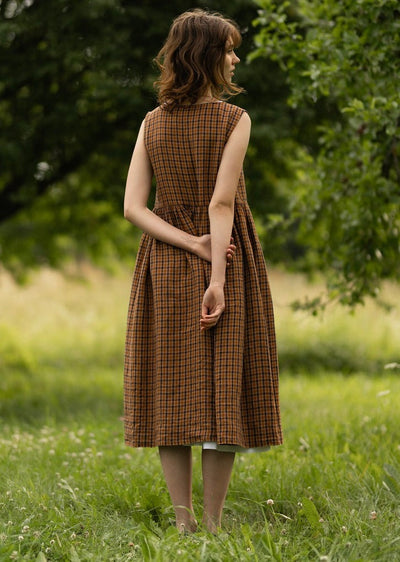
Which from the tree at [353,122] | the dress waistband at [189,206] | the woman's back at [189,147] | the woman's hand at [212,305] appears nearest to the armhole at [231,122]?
the woman's back at [189,147]

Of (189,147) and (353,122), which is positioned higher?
(353,122)

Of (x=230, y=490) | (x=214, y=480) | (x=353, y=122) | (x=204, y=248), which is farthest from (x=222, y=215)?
(x=353, y=122)

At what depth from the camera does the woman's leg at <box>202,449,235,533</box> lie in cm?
292

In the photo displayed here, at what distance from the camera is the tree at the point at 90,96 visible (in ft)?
22.0

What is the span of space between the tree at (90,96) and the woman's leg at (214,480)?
4.17 m

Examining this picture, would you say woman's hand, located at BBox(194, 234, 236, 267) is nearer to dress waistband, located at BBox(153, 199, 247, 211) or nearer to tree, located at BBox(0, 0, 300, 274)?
dress waistband, located at BBox(153, 199, 247, 211)

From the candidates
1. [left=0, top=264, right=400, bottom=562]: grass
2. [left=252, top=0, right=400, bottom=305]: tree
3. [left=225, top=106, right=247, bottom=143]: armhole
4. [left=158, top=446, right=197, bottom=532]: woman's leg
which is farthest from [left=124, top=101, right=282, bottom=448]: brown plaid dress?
[left=252, top=0, right=400, bottom=305]: tree

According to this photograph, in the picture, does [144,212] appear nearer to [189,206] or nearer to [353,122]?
[189,206]

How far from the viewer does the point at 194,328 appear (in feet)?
9.48

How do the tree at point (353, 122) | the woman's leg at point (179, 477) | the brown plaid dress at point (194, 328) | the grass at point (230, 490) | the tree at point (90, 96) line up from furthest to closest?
the tree at point (90, 96), the tree at point (353, 122), the woman's leg at point (179, 477), the brown plaid dress at point (194, 328), the grass at point (230, 490)

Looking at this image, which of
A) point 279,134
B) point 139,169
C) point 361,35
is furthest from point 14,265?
point 139,169

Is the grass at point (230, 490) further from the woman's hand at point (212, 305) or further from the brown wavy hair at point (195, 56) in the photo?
the brown wavy hair at point (195, 56)

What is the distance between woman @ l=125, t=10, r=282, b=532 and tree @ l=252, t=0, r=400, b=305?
126 cm

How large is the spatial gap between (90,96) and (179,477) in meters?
4.87
